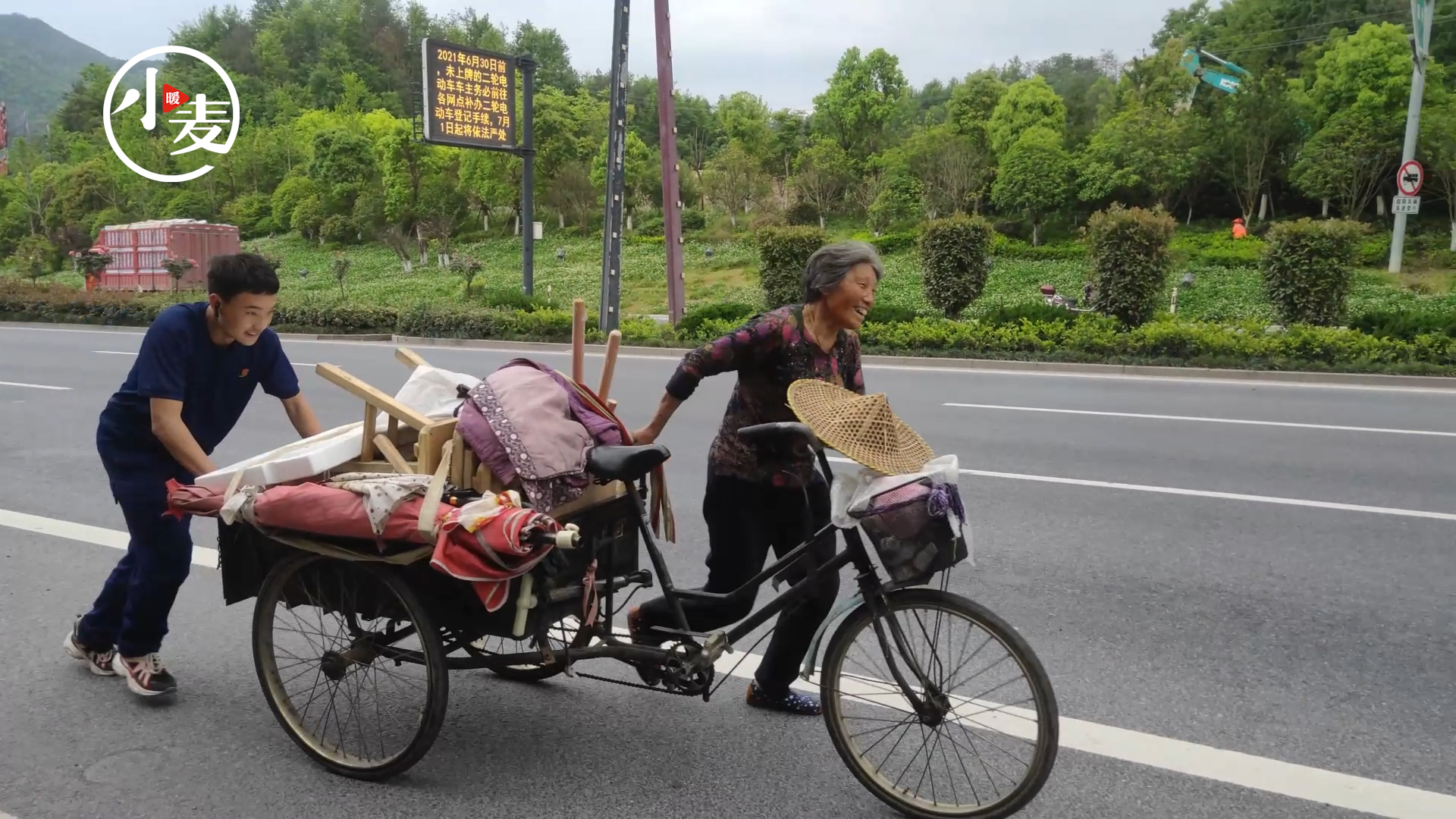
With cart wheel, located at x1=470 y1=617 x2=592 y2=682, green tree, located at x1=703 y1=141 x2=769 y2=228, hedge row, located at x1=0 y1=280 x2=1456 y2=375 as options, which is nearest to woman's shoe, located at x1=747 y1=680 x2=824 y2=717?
cart wheel, located at x1=470 y1=617 x2=592 y2=682

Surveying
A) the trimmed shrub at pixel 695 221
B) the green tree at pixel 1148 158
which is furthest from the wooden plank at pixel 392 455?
the trimmed shrub at pixel 695 221

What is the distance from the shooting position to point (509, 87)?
23453mm

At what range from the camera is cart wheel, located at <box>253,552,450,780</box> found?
3.00 meters

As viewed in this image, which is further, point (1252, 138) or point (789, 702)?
point (1252, 138)

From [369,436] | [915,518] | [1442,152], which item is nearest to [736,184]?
[1442,152]

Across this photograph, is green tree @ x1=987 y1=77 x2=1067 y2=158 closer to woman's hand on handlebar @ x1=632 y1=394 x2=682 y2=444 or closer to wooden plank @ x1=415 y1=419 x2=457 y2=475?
woman's hand on handlebar @ x1=632 y1=394 x2=682 y2=444

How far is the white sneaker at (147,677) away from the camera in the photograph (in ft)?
11.9

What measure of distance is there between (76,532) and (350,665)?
3600 millimetres

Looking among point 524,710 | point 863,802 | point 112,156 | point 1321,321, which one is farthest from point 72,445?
point 112,156

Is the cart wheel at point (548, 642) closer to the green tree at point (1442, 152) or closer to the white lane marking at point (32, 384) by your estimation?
the white lane marking at point (32, 384)

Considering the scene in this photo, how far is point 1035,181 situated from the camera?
34.2 metres

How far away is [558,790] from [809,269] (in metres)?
1.74

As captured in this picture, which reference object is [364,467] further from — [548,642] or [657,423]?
[657,423]

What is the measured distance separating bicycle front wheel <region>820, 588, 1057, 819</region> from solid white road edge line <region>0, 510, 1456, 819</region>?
5.6 inches
